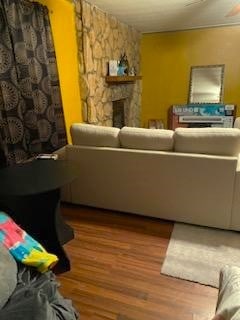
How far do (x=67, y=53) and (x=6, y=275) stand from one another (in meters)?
2.63

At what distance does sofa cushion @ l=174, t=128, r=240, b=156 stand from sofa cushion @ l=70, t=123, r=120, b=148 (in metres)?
0.57

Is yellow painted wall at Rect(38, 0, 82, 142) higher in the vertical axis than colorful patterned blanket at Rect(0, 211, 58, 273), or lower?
higher

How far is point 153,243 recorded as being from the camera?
2.12 metres

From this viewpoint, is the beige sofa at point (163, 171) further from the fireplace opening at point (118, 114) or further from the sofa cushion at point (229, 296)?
the fireplace opening at point (118, 114)

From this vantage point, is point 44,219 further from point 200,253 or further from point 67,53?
point 67,53

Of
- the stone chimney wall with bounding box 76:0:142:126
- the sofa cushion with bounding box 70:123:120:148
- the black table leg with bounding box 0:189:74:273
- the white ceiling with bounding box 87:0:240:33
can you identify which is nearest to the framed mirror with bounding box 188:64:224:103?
the white ceiling with bounding box 87:0:240:33

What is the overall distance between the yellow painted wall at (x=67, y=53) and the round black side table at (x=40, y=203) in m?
1.42

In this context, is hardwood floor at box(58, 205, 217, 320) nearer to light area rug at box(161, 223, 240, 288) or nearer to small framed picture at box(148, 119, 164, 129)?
light area rug at box(161, 223, 240, 288)

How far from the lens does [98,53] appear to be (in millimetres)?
3475

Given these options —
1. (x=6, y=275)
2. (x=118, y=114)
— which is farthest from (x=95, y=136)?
(x=118, y=114)

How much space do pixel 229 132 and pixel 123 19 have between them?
2.87m

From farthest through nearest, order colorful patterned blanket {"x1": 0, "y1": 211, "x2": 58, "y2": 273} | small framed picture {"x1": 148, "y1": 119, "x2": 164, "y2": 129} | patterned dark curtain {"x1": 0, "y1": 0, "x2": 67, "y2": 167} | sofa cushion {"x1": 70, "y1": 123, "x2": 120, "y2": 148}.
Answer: small framed picture {"x1": 148, "y1": 119, "x2": 164, "y2": 129}
sofa cushion {"x1": 70, "y1": 123, "x2": 120, "y2": 148}
patterned dark curtain {"x1": 0, "y1": 0, "x2": 67, "y2": 167}
colorful patterned blanket {"x1": 0, "y1": 211, "x2": 58, "y2": 273}

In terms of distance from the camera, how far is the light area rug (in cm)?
178

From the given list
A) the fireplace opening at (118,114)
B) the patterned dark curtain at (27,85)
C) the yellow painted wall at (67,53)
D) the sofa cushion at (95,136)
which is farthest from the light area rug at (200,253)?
the fireplace opening at (118,114)
